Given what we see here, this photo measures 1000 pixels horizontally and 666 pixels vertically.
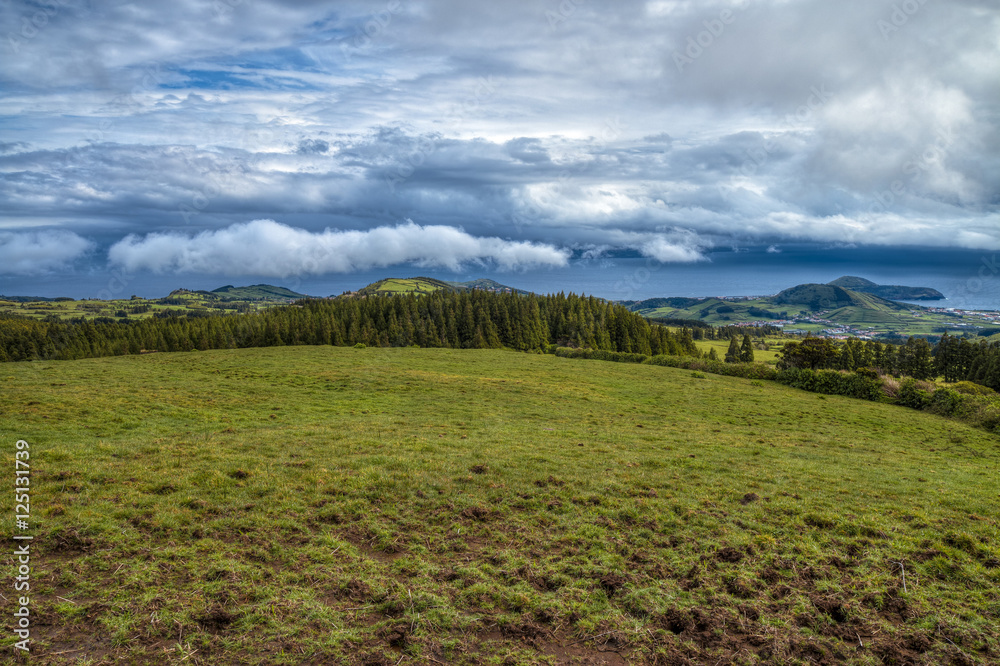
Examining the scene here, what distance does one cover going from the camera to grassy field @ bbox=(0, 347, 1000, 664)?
22.6 feet

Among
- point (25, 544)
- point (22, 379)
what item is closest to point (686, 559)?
point (25, 544)

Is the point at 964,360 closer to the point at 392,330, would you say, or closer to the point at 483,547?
the point at 392,330

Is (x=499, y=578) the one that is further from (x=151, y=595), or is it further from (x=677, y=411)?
(x=677, y=411)

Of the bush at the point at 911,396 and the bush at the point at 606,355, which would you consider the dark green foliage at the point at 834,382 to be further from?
the bush at the point at 606,355

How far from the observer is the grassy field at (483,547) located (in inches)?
271

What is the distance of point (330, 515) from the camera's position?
37.0 feet

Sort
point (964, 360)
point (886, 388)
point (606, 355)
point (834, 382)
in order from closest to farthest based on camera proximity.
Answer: point (886, 388) → point (834, 382) → point (606, 355) → point (964, 360)

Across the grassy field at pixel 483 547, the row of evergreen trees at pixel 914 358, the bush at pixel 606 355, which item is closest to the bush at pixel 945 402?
the row of evergreen trees at pixel 914 358

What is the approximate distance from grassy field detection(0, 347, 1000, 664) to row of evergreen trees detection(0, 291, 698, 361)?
79287 millimetres

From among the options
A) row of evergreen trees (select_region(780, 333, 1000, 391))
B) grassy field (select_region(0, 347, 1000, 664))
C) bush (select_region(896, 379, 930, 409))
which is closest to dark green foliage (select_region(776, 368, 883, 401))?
bush (select_region(896, 379, 930, 409))

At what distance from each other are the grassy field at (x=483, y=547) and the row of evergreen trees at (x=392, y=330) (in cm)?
7929

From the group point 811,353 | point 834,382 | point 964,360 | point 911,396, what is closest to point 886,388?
point 911,396

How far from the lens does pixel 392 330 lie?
103m

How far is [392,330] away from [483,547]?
96.6 m
